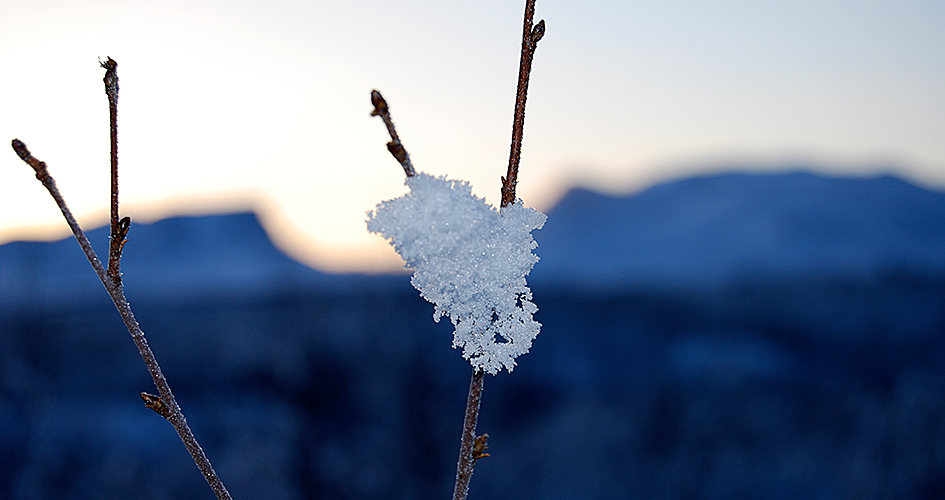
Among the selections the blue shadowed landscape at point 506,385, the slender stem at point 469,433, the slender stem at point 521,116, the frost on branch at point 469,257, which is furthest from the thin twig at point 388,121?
the blue shadowed landscape at point 506,385

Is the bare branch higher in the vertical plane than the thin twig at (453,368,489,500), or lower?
higher

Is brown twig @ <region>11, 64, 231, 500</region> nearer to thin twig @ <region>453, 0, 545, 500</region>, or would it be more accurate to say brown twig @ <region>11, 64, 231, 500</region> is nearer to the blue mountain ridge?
thin twig @ <region>453, 0, 545, 500</region>

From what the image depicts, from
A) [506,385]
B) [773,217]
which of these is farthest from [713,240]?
[506,385]

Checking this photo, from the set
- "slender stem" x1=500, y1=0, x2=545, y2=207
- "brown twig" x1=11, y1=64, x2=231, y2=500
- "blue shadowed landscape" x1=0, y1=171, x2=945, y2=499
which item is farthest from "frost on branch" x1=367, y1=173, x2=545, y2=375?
"blue shadowed landscape" x1=0, y1=171, x2=945, y2=499

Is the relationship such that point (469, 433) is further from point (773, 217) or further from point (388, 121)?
point (773, 217)

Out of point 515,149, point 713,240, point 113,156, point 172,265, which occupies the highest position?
point 713,240
